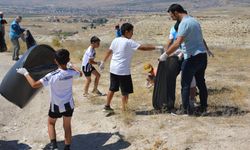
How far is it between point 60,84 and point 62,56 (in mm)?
396

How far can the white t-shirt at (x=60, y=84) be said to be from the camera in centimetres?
655

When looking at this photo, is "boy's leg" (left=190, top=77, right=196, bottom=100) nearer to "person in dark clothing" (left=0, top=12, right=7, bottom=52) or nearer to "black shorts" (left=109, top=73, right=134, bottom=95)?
"black shorts" (left=109, top=73, right=134, bottom=95)

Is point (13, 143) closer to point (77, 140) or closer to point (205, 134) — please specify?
point (77, 140)

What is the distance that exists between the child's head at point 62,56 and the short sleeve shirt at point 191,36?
1.99 m

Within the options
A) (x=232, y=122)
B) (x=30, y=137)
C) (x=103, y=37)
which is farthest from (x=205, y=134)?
(x=103, y=37)

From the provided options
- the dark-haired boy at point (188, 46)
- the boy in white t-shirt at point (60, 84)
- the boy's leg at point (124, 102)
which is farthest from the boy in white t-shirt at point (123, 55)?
the boy in white t-shirt at point (60, 84)

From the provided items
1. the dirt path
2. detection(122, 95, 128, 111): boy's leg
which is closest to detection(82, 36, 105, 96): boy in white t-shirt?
the dirt path

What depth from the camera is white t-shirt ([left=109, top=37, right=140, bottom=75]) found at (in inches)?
314

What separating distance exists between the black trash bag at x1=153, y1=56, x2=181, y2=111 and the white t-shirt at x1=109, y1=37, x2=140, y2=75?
692 mm

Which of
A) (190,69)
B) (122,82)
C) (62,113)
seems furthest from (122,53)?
(62,113)

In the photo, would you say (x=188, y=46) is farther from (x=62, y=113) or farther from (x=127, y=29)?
(x=62, y=113)

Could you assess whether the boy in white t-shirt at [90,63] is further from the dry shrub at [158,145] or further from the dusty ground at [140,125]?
the dry shrub at [158,145]

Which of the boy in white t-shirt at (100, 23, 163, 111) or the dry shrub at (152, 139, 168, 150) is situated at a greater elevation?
the boy in white t-shirt at (100, 23, 163, 111)

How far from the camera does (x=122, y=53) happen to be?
8.05 metres
